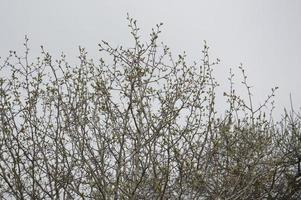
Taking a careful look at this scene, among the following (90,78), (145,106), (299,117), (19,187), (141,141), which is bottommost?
(19,187)

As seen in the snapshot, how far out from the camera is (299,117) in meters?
12.6

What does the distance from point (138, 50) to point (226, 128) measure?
6.65ft

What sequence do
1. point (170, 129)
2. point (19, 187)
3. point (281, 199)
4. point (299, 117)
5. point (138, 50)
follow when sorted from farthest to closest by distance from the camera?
point (299, 117), point (281, 199), point (138, 50), point (170, 129), point (19, 187)

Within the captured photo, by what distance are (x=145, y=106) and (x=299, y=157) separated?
6.80 meters

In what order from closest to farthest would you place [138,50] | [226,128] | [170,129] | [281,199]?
[170,129] → [138,50] → [226,128] → [281,199]

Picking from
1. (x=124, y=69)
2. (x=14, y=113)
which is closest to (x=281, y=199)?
(x=124, y=69)

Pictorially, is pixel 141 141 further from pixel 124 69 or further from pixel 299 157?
pixel 299 157

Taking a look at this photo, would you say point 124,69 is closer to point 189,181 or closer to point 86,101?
point 86,101

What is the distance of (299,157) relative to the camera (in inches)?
422

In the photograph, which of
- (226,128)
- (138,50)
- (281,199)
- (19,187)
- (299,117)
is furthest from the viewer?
(299,117)

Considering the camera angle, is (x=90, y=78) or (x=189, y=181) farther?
(x=90, y=78)

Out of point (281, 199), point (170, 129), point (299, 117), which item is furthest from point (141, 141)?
point (299, 117)

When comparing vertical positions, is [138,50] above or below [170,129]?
above

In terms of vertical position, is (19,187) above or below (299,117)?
below
